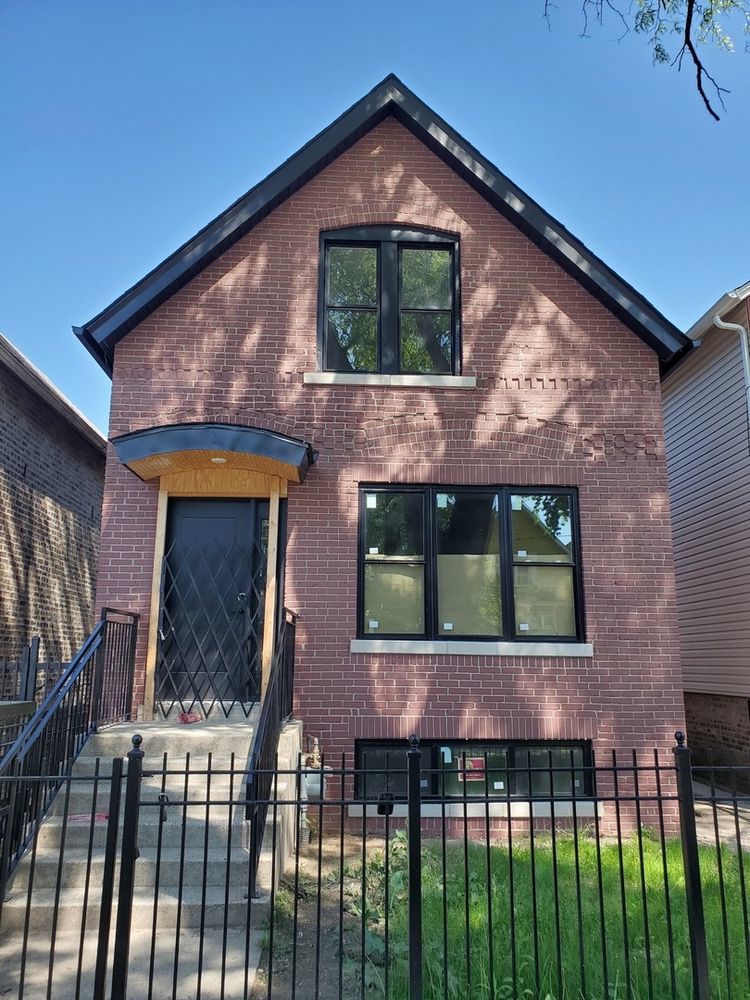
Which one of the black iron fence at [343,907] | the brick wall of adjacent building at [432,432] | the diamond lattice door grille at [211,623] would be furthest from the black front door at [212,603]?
the black iron fence at [343,907]

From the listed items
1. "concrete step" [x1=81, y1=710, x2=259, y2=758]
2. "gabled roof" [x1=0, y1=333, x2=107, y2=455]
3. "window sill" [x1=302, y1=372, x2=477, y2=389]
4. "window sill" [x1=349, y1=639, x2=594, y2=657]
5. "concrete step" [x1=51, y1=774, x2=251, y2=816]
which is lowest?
"concrete step" [x1=51, y1=774, x2=251, y2=816]

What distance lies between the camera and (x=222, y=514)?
839 centimetres

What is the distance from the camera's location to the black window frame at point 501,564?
26.9 feet

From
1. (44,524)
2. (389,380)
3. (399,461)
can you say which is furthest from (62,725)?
(44,524)

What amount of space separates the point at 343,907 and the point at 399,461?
4.63m

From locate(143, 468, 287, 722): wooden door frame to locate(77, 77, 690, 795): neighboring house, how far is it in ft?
0.11

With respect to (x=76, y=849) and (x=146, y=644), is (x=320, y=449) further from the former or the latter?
(x=76, y=849)

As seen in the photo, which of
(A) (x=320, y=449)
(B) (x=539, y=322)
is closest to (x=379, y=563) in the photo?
(A) (x=320, y=449)

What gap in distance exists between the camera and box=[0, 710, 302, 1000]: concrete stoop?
415cm

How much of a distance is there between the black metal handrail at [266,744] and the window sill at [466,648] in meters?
0.84

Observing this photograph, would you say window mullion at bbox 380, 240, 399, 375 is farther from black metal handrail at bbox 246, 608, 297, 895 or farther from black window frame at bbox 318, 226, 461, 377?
black metal handrail at bbox 246, 608, 297, 895

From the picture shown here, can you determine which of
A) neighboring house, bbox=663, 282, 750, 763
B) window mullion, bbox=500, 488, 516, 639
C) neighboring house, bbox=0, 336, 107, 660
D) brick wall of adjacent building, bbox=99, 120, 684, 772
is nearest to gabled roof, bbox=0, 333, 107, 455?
neighboring house, bbox=0, 336, 107, 660

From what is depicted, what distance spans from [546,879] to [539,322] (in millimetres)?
5904

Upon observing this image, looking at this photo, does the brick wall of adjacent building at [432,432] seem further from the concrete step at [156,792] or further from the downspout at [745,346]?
the downspout at [745,346]
